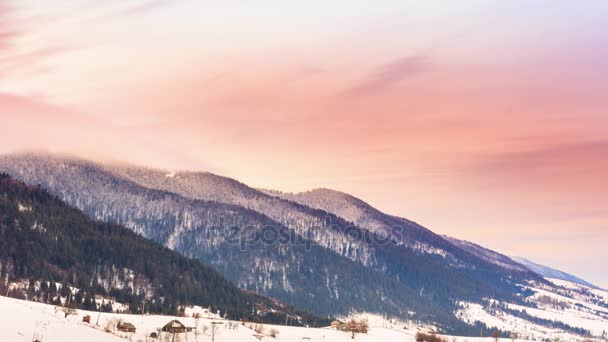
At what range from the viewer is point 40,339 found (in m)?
193

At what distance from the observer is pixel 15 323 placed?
646 feet

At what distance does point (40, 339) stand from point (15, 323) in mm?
8380
